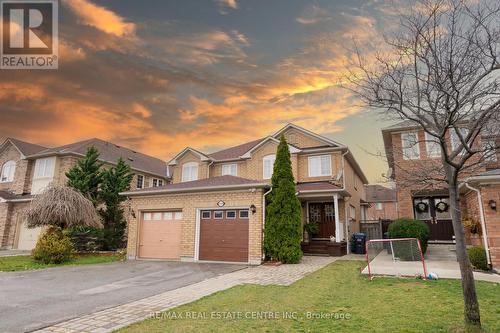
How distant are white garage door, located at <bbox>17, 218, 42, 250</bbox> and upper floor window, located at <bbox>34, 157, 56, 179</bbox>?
410cm

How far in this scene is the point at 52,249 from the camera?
1434cm

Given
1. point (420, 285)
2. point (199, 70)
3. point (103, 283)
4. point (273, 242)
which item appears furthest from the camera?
point (199, 70)

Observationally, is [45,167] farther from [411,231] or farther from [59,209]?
[411,231]

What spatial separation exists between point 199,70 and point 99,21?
4663mm

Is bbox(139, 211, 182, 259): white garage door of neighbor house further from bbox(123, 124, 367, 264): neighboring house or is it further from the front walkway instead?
the front walkway

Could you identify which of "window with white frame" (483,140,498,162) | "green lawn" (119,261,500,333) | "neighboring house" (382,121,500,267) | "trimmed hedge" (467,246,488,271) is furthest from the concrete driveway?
"neighboring house" (382,121,500,267)

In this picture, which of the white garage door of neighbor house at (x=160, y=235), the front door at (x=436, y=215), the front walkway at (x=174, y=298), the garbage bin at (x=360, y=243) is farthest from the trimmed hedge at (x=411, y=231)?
the white garage door of neighbor house at (x=160, y=235)

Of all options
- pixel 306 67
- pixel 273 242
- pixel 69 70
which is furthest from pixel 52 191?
pixel 306 67

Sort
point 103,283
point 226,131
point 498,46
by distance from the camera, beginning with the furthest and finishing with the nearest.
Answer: point 226,131 < point 103,283 < point 498,46

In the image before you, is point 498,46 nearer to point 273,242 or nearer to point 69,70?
point 273,242

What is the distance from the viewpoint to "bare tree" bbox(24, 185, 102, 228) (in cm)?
1487

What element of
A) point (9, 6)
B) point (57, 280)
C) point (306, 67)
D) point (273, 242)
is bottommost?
point (57, 280)

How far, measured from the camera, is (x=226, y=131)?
20562 millimetres

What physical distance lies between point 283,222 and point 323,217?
6931 millimetres
